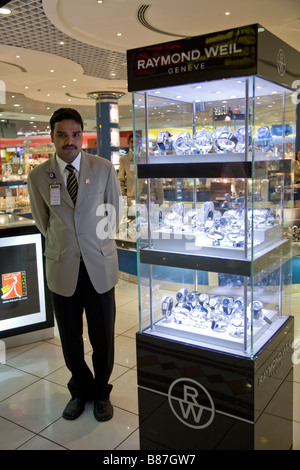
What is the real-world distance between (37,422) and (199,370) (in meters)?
1.27

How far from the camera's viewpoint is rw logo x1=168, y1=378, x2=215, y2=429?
1789mm

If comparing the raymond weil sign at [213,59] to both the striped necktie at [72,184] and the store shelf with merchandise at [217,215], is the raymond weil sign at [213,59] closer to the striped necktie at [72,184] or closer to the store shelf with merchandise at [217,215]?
the store shelf with merchandise at [217,215]

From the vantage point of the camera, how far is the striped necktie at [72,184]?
2.34 m

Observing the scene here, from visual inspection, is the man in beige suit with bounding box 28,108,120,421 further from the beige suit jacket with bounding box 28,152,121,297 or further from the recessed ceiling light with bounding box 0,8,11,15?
the recessed ceiling light with bounding box 0,8,11,15

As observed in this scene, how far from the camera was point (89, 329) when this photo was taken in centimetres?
253

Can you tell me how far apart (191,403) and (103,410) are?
873 millimetres

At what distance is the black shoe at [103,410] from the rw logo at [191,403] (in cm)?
75

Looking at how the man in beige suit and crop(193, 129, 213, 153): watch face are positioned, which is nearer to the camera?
crop(193, 129, 213, 153): watch face

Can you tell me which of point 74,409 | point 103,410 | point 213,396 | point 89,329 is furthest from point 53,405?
point 213,396

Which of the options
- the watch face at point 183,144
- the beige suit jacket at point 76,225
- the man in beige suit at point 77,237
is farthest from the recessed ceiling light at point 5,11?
the watch face at point 183,144

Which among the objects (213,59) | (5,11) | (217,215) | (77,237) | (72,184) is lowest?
(77,237)

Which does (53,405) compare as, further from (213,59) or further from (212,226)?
(213,59)

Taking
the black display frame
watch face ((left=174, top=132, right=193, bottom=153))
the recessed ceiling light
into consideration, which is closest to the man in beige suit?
watch face ((left=174, top=132, right=193, bottom=153))
